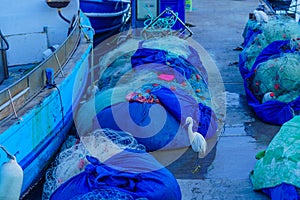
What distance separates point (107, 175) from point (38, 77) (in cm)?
182

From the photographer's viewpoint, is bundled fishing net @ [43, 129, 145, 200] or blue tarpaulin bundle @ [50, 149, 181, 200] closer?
Result: blue tarpaulin bundle @ [50, 149, 181, 200]

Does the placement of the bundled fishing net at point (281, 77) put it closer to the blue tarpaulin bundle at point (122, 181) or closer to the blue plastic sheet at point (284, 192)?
the blue plastic sheet at point (284, 192)

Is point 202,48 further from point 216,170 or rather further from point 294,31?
point 216,170

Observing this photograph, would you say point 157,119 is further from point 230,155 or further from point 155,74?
point 155,74

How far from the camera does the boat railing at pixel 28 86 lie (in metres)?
4.47

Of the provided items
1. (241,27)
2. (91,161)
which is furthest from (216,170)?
(241,27)

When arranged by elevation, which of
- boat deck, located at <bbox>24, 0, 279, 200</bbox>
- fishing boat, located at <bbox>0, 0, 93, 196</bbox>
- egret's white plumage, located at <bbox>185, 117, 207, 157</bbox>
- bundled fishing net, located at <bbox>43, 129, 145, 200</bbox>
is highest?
fishing boat, located at <bbox>0, 0, 93, 196</bbox>

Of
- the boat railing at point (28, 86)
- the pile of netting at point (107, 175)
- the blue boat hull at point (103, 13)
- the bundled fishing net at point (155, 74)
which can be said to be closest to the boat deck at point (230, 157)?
the bundled fishing net at point (155, 74)

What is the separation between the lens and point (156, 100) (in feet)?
18.4

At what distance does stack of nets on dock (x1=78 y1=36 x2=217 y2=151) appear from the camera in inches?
213

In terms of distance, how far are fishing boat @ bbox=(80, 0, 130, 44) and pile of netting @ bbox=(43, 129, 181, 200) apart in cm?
733

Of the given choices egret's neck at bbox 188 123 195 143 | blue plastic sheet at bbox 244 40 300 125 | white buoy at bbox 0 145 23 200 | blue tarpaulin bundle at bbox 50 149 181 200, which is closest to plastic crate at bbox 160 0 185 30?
blue plastic sheet at bbox 244 40 300 125

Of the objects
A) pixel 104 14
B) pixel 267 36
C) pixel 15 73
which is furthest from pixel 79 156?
pixel 104 14

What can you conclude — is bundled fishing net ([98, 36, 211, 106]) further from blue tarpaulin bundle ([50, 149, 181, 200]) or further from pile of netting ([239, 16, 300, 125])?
blue tarpaulin bundle ([50, 149, 181, 200])
